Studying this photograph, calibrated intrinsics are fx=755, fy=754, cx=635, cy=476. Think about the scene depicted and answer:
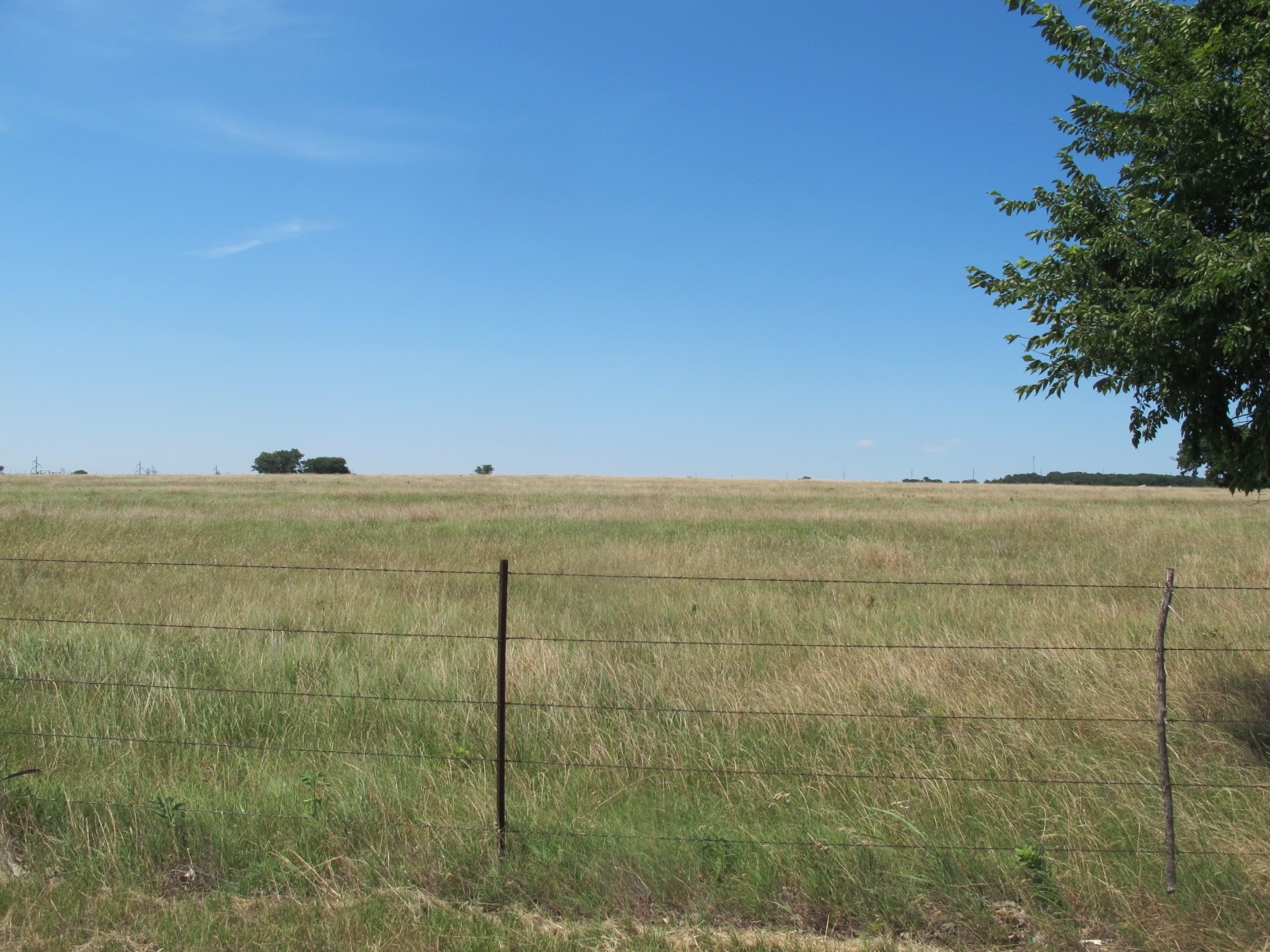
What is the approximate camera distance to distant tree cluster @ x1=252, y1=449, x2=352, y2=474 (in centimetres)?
12550

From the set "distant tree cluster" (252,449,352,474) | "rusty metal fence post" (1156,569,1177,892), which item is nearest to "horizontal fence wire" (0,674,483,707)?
"rusty metal fence post" (1156,569,1177,892)

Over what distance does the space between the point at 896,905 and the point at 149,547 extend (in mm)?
17654

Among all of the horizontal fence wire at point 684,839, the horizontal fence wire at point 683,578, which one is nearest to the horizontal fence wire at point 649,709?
the horizontal fence wire at point 683,578

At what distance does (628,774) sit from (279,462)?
14160 centimetres

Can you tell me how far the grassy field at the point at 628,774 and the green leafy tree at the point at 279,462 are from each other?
129204mm

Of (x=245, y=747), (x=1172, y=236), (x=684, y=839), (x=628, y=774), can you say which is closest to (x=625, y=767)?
(x=628, y=774)

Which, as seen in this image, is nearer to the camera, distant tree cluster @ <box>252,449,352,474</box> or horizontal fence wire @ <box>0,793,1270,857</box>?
horizontal fence wire @ <box>0,793,1270,857</box>

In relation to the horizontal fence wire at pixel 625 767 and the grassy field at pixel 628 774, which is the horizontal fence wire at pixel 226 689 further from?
the horizontal fence wire at pixel 625 767

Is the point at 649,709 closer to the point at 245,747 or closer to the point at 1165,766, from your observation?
the point at 245,747

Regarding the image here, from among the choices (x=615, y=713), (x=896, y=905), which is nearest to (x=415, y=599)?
(x=615, y=713)

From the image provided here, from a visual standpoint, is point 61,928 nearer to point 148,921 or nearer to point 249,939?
point 148,921

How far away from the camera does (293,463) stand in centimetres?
13162

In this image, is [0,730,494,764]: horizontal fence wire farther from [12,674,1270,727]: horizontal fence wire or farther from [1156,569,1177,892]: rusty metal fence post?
[1156,569,1177,892]: rusty metal fence post

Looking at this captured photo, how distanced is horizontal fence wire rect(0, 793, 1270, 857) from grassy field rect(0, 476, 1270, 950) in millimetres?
23
